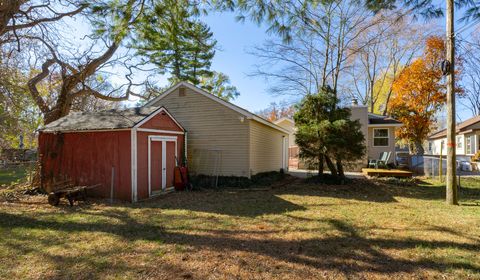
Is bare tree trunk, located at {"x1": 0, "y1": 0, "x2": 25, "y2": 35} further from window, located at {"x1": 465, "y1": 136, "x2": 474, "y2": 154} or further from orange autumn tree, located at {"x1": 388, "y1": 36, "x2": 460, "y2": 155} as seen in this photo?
window, located at {"x1": 465, "y1": 136, "x2": 474, "y2": 154}

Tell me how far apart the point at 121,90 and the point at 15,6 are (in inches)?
368

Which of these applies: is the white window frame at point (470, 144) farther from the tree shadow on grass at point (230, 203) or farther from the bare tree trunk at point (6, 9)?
the bare tree trunk at point (6, 9)

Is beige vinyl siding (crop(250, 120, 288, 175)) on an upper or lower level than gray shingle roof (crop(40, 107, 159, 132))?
lower

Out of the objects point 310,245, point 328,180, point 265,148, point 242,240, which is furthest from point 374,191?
point 242,240

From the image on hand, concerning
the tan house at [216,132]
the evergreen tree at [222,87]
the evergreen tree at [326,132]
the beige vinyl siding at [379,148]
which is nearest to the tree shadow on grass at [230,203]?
the tan house at [216,132]

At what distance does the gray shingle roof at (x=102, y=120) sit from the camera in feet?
27.6

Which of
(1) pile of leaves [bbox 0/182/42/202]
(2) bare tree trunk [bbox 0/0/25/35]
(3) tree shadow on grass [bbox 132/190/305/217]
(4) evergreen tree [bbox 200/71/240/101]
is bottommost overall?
(3) tree shadow on grass [bbox 132/190/305/217]

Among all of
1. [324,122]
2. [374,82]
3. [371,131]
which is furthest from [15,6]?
[374,82]

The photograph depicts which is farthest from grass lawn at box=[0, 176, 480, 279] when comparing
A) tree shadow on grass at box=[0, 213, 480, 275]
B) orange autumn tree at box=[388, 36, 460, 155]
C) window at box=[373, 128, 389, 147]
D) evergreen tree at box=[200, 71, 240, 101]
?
evergreen tree at box=[200, 71, 240, 101]

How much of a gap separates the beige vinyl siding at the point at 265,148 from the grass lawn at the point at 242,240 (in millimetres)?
4095

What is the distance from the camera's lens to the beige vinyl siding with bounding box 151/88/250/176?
448 inches

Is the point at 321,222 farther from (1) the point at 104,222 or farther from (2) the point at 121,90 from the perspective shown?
(2) the point at 121,90

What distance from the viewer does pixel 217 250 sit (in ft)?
14.0

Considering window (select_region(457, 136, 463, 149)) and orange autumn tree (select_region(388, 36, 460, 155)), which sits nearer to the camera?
window (select_region(457, 136, 463, 149))
